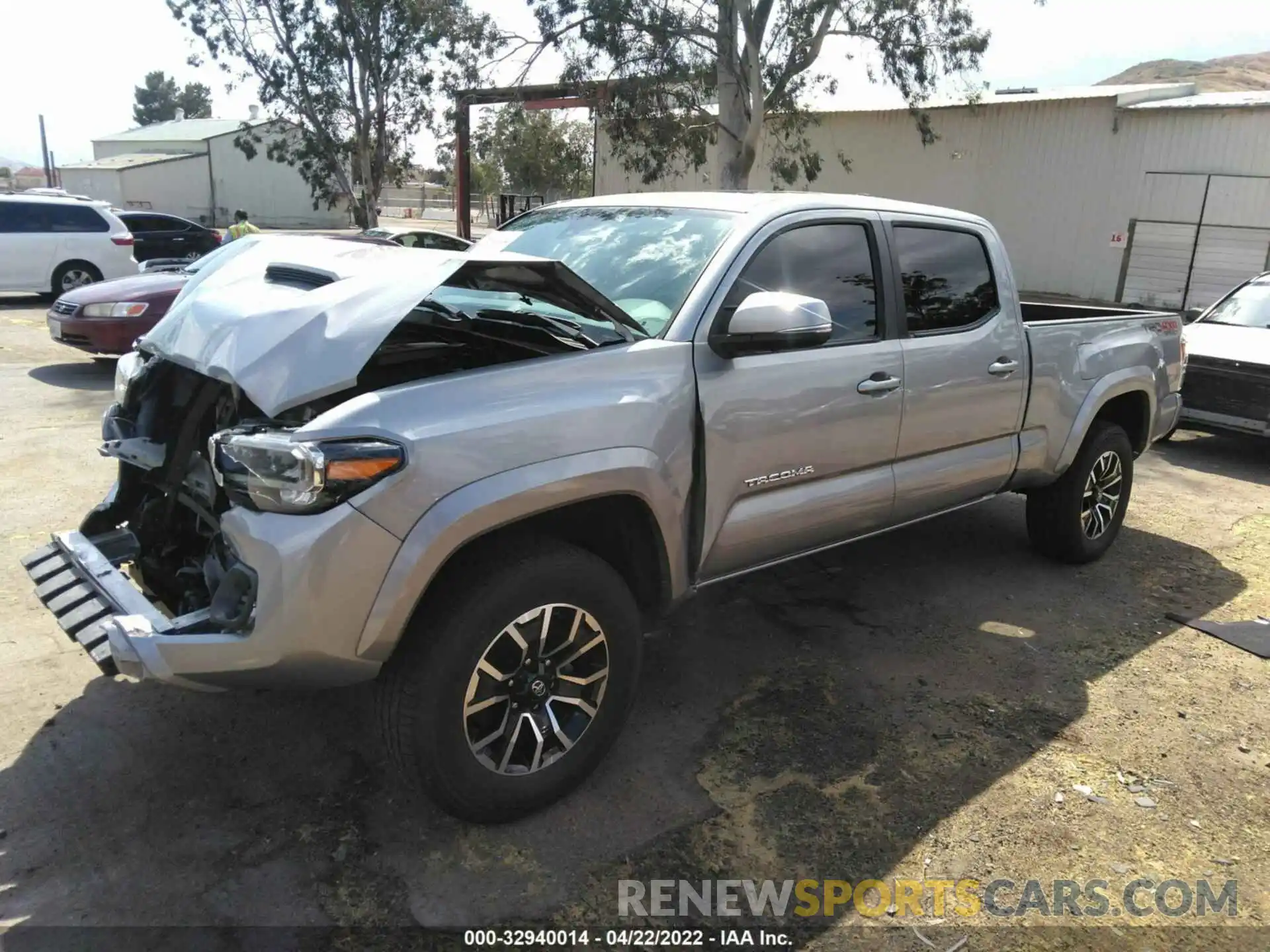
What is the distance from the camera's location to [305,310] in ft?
9.03

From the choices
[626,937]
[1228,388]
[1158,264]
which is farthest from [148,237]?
[1158,264]

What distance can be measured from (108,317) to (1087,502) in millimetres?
8763

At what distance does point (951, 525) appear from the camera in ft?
19.8

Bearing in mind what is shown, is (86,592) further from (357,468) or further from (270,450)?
(357,468)

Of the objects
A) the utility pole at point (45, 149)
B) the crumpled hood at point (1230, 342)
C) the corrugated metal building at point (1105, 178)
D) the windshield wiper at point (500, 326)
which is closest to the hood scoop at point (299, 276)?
the windshield wiper at point (500, 326)

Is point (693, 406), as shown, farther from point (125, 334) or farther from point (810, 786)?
point (125, 334)

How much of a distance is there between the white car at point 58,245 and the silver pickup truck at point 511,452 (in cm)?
1267

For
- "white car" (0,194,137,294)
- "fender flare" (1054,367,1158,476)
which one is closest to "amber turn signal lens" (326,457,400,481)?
"fender flare" (1054,367,1158,476)

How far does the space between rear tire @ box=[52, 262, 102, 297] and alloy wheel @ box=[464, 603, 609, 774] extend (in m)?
14.3

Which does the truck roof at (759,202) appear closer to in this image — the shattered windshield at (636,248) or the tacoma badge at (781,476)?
the shattered windshield at (636,248)

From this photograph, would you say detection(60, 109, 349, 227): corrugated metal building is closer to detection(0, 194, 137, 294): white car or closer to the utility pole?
the utility pole

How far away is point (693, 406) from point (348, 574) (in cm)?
128

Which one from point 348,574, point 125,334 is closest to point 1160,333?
point 348,574

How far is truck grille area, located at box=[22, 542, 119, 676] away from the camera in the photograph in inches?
102
